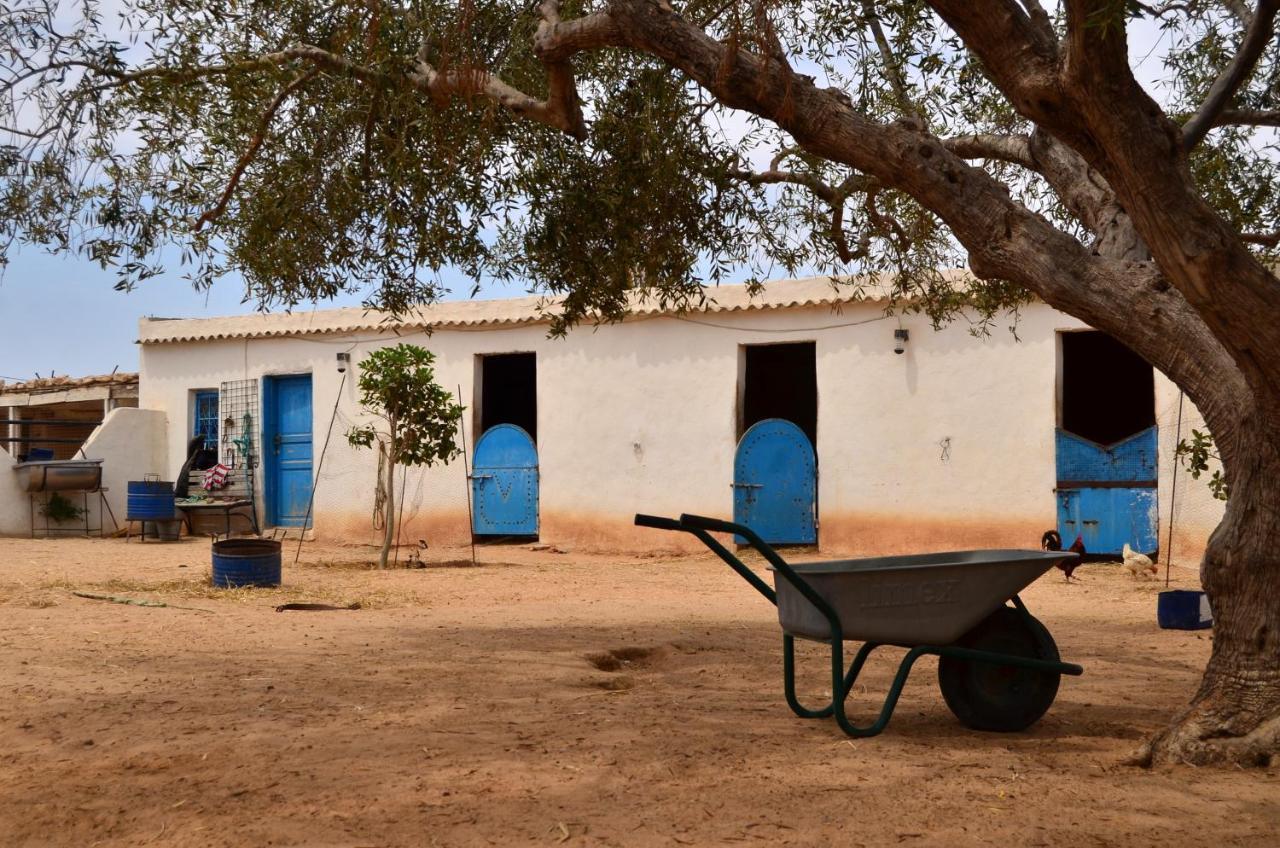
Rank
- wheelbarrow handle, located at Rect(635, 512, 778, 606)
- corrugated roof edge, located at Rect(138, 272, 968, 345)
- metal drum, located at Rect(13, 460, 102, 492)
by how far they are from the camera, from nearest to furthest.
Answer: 1. wheelbarrow handle, located at Rect(635, 512, 778, 606)
2. corrugated roof edge, located at Rect(138, 272, 968, 345)
3. metal drum, located at Rect(13, 460, 102, 492)

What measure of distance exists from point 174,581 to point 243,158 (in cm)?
532

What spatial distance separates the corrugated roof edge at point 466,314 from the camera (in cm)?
1324

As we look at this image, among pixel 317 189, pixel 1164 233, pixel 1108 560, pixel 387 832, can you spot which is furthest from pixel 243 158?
pixel 1108 560

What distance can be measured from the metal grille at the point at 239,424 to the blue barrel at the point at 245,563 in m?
7.11

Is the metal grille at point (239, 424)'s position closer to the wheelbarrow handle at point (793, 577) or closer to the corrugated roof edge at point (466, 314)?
the corrugated roof edge at point (466, 314)

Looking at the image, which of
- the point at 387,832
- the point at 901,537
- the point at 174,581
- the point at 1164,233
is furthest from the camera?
the point at 901,537

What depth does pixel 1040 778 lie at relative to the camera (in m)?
3.91

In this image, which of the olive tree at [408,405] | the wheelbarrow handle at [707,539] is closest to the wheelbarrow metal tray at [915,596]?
the wheelbarrow handle at [707,539]

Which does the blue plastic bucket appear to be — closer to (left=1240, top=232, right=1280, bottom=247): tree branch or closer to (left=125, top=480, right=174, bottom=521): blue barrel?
(left=1240, top=232, right=1280, bottom=247): tree branch

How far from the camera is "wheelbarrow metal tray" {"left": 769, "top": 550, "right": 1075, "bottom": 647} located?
446 cm

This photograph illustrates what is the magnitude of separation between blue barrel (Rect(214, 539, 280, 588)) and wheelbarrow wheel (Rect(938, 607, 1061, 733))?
21.8 ft

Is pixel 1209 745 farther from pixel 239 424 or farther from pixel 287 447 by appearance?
pixel 239 424

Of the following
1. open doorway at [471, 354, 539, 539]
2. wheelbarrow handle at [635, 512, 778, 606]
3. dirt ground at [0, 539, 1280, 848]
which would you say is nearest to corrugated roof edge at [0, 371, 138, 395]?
open doorway at [471, 354, 539, 539]

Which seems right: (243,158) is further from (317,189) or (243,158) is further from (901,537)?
(901,537)
